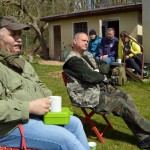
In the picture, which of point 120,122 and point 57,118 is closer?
point 57,118

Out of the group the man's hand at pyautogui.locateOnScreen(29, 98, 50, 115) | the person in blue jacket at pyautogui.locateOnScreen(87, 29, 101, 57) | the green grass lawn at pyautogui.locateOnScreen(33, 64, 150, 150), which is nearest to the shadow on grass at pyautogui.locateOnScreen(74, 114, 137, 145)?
the green grass lawn at pyautogui.locateOnScreen(33, 64, 150, 150)

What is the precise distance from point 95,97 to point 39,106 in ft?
6.04

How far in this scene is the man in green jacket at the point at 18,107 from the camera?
104 inches

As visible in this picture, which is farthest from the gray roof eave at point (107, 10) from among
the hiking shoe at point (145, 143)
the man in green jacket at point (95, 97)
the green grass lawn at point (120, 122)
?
the hiking shoe at point (145, 143)

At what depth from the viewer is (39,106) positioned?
108 inches

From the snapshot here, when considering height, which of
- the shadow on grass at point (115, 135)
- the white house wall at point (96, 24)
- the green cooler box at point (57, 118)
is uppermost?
the white house wall at point (96, 24)

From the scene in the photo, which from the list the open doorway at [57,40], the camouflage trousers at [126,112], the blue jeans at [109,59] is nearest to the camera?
the camouflage trousers at [126,112]

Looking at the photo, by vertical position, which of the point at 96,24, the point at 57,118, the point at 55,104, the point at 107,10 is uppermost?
the point at 107,10

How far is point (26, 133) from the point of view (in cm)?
269

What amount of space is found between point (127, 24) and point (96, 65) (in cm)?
1104

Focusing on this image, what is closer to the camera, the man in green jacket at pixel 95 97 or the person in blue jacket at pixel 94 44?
the man in green jacket at pixel 95 97

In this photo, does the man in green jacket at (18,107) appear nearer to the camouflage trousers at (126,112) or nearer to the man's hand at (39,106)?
the man's hand at (39,106)

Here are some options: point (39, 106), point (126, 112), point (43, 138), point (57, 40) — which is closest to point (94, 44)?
point (126, 112)

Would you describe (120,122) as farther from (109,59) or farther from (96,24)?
(96,24)
